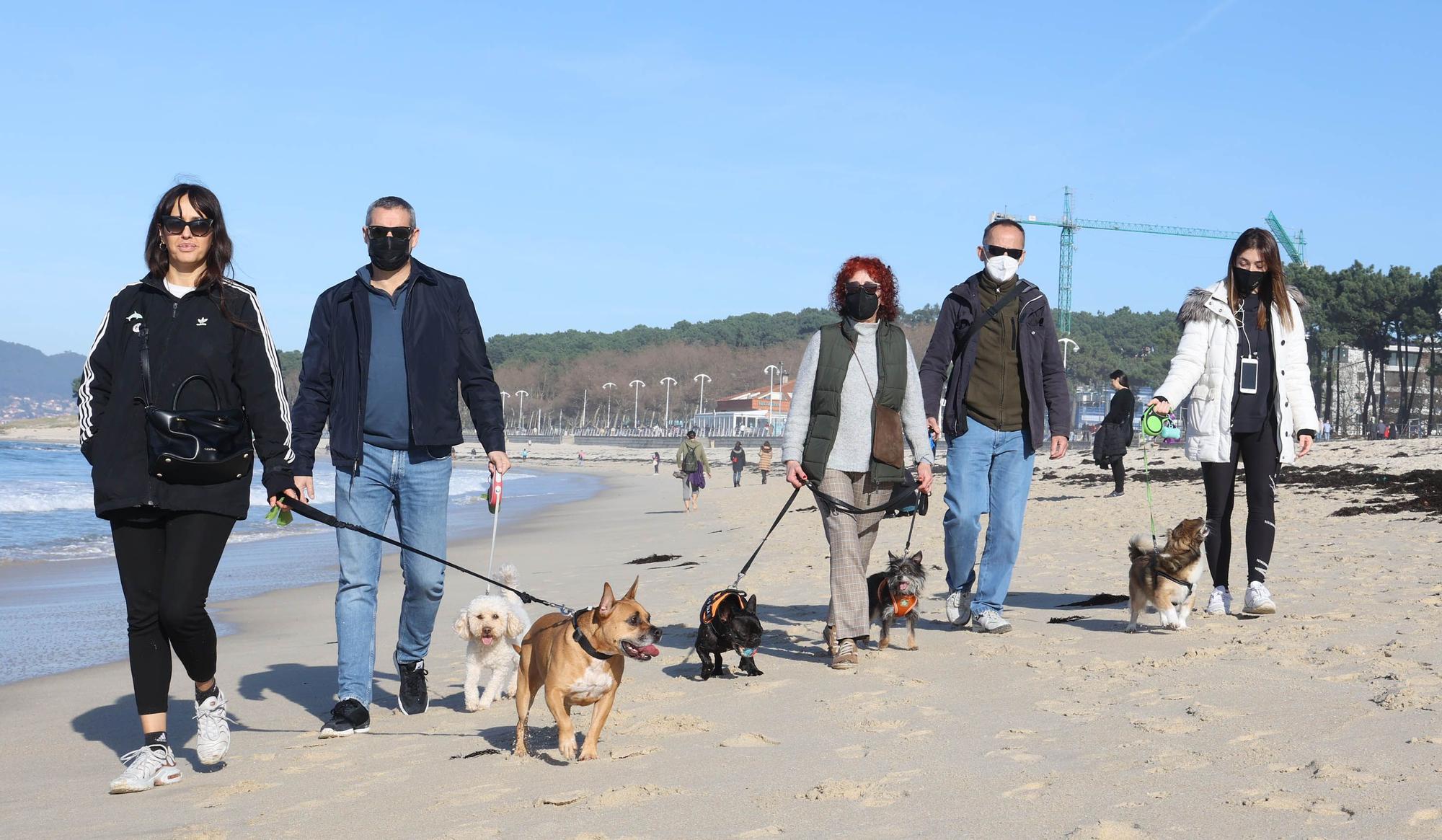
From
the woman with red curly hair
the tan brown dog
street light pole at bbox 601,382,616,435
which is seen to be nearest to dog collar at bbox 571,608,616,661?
the tan brown dog

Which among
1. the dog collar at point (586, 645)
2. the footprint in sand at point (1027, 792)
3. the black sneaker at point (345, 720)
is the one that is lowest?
the black sneaker at point (345, 720)

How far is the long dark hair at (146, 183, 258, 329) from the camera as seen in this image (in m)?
4.03

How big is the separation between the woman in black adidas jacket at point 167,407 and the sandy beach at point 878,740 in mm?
374

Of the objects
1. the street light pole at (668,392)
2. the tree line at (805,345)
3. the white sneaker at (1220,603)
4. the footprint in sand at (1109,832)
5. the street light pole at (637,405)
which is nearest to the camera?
the footprint in sand at (1109,832)

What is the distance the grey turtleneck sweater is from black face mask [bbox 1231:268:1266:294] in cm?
209

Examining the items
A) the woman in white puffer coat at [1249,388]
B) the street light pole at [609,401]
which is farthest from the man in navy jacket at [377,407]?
the street light pole at [609,401]

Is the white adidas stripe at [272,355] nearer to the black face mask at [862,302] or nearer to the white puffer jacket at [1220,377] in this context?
the black face mask at [862,302]

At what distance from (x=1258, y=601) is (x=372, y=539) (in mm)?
4696

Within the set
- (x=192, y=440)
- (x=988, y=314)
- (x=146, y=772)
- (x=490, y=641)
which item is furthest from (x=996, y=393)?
(x=146, y=772)

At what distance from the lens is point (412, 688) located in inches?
205

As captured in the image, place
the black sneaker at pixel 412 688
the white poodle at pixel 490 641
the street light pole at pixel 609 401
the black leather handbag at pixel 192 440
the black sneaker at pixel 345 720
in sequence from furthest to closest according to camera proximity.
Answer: the street light pole at pixel 609 401 → the white poodle at pixel 490 641 → the black sneaker at pixel 412 688 → the black sneaker at pixel 345 720 → the black leather handbag at pixel 192 440

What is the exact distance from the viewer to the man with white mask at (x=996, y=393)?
20.7ft

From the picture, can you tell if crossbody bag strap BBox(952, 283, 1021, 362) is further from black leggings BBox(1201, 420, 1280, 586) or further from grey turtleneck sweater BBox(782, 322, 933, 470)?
black leggings BBox(1201, 420, 1280, 586)

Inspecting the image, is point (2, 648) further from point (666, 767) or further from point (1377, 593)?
point (1377, 593)
